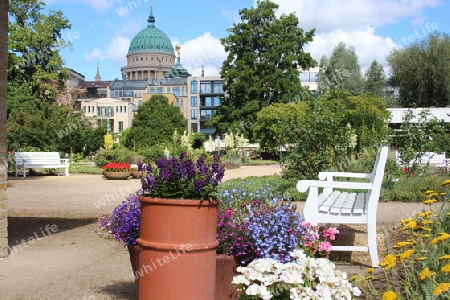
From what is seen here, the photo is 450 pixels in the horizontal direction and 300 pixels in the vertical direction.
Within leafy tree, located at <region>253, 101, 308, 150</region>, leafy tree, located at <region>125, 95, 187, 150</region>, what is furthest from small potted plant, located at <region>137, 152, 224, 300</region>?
leafy tree, located at <region>125, 95, 187, 150</region>

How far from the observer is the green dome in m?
143

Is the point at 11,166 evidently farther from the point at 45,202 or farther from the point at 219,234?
the point at 219,234

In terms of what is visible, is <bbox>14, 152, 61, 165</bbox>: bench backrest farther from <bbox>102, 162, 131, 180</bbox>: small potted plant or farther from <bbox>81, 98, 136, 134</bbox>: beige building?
<bbox>81, 98, 136, 134</bbox>: beige building

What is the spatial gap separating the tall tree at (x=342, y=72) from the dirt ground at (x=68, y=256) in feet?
162

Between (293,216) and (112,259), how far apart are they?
115 inches

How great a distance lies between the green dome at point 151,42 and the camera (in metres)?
143

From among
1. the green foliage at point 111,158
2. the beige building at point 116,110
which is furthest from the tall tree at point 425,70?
the beige building at point 116,110

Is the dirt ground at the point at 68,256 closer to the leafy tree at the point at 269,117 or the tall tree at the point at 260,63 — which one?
the leafy tree at the point at 269,117

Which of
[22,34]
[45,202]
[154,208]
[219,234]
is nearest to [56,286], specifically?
[219,234]

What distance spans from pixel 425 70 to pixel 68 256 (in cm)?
4831

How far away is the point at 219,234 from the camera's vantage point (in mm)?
3889

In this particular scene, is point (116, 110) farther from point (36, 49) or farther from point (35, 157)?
point (35, 157)

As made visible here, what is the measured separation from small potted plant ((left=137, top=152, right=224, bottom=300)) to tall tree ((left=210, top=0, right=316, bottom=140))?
46307mm

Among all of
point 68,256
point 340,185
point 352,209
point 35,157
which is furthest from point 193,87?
point 340,185
